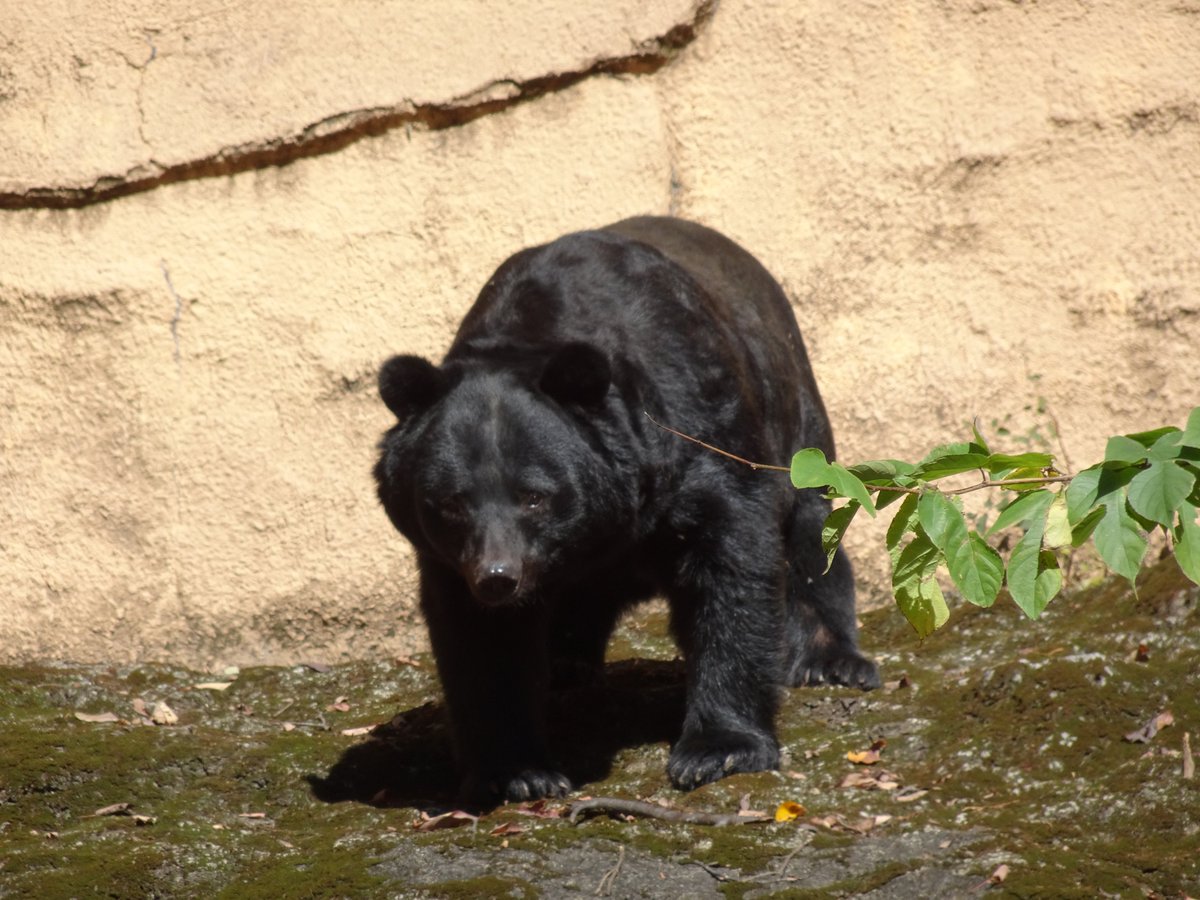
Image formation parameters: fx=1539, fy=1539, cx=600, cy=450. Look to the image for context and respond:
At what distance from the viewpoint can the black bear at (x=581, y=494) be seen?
535 cm

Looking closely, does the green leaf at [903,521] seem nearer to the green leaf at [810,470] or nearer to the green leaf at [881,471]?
the green leaf at [881,471]

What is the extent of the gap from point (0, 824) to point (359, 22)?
4630 mm

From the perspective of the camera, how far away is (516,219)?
8.14 m

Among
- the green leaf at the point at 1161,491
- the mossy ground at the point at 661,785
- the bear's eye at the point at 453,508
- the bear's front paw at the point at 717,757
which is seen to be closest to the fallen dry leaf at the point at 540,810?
the mossy ground at the point at 661,785

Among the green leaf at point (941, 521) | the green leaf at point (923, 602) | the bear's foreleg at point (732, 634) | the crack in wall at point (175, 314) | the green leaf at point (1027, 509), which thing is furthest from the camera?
the crack in wall at point (175, 314)

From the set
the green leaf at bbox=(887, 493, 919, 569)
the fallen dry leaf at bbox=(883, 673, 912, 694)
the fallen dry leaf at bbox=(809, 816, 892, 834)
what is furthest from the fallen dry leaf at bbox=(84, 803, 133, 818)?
the green leaf at bbox=(887, 493, 919, 569)

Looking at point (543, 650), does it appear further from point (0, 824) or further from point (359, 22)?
point (359, 22)

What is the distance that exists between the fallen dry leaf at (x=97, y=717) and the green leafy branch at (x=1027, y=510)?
441 cm

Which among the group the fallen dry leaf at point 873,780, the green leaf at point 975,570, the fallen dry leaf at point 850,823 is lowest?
the fallen dry leaf at point 873,780

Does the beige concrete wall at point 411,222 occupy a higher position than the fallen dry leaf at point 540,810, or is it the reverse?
the beige concrete wall at point 411,222

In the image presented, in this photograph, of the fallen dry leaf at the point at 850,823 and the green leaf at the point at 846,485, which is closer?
the green leaf at the point at 846,485

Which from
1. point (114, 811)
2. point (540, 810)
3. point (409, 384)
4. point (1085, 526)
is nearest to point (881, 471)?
point (1085, 526)

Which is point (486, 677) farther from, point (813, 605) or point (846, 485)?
point (846, 485)

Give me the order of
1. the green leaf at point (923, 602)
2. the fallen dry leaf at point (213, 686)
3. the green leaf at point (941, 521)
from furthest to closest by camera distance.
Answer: the fallen dry leaf at point (213, 686) < the green leaf at point (923, 602) < the green leaf at point (941, 521)
